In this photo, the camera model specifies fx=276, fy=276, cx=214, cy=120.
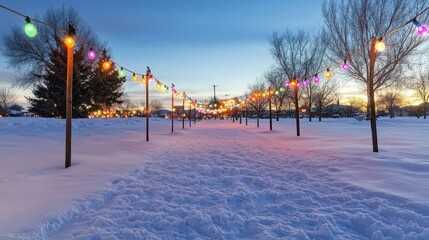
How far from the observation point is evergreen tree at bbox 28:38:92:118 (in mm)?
32125

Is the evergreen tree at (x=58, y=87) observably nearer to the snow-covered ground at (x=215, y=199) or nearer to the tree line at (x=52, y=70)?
the tree line at (x=52, y=70)

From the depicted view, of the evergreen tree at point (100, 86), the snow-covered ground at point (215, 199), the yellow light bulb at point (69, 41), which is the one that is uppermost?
the evergreen tree at point (100, 86)

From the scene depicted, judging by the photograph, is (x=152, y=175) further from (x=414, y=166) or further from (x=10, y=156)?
(x=414, y=166)

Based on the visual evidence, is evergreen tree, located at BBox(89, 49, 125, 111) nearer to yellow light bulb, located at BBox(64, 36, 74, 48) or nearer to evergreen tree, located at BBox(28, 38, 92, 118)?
evergreen tree, located at BBox(28, 38, 92, 118)

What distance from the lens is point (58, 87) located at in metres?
32.5

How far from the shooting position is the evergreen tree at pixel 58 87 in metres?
32.1

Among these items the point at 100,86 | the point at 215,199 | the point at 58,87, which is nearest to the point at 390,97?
the point at 100,86

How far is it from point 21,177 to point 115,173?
195 centimetres

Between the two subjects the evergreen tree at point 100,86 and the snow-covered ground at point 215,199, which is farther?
the evergreen tree at point 100,86

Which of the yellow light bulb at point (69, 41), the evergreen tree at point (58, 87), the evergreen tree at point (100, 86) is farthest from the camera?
the evergreen tree at point (100, 86)

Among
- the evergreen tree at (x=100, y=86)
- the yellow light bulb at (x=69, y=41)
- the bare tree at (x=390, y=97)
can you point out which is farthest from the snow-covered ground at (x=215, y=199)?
the bare tree at (x=390, y=97)

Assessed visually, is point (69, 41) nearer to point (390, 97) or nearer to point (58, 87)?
point (58, 87)

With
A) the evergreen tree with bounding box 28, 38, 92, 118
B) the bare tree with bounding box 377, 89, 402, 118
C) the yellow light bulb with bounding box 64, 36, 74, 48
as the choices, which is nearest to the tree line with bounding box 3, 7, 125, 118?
the evergreen tree with bounding box 28, 38, 92, 118

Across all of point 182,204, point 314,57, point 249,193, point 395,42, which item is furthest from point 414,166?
point 314,57
